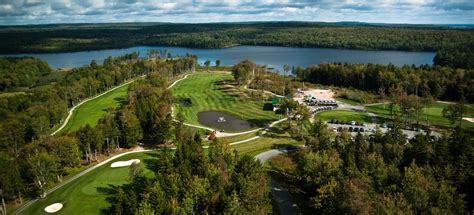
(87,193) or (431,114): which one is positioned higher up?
(431,114)

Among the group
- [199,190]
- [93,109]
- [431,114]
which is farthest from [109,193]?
[431,114]

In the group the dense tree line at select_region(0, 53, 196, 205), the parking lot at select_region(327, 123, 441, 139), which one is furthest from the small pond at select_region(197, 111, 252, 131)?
the parking lot at select_region(327, 123, 441, 139)

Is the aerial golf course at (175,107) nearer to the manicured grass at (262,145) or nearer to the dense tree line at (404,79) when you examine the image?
the manicured grass at (262,145)

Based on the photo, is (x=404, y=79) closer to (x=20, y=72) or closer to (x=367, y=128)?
(x=367, y=128)

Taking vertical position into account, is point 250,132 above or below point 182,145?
below

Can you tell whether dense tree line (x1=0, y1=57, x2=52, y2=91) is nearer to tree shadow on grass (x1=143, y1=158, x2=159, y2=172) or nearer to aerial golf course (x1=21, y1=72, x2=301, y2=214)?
aerial golf course (x1=21, y1=72, x2=301, y2=214)

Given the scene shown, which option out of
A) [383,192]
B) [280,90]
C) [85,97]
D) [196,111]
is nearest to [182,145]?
[383,192]

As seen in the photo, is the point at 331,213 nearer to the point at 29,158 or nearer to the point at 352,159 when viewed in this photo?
the point at 352,159
